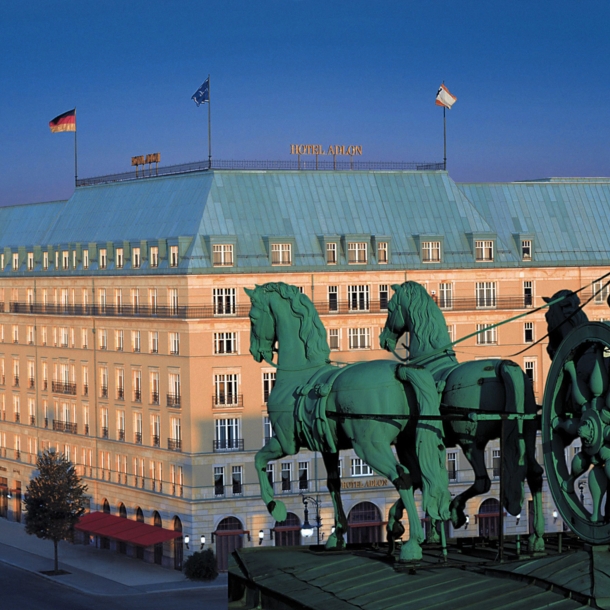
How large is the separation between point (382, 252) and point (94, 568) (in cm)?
2512

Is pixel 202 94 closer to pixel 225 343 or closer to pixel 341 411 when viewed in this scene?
pixel 225 343

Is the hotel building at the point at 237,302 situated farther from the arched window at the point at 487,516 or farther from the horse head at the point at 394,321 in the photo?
the horse head at the point at 394,321

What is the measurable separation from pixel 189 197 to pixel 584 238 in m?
25.5

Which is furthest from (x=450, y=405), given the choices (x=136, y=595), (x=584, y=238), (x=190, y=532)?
(x=584, y=238)

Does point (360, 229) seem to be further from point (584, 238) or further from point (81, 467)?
point (81, 467)

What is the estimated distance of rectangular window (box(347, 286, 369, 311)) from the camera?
120312 mm

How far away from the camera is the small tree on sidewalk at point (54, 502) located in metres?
116

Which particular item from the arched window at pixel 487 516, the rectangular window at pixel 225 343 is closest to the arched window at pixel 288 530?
the rectangular window at pixel 225 343

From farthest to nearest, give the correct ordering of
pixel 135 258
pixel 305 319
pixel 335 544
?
1. pixel 135 258
2. pixel 305 319
3. pixel 335 544

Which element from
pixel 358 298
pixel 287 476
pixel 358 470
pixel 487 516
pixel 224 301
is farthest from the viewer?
pixel 358 298

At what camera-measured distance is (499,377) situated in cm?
5341

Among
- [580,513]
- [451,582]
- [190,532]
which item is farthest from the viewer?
Answer: [190,532]

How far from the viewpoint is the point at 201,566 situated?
110 metres

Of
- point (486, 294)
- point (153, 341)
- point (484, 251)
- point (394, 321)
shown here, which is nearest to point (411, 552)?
point (394, 321)
